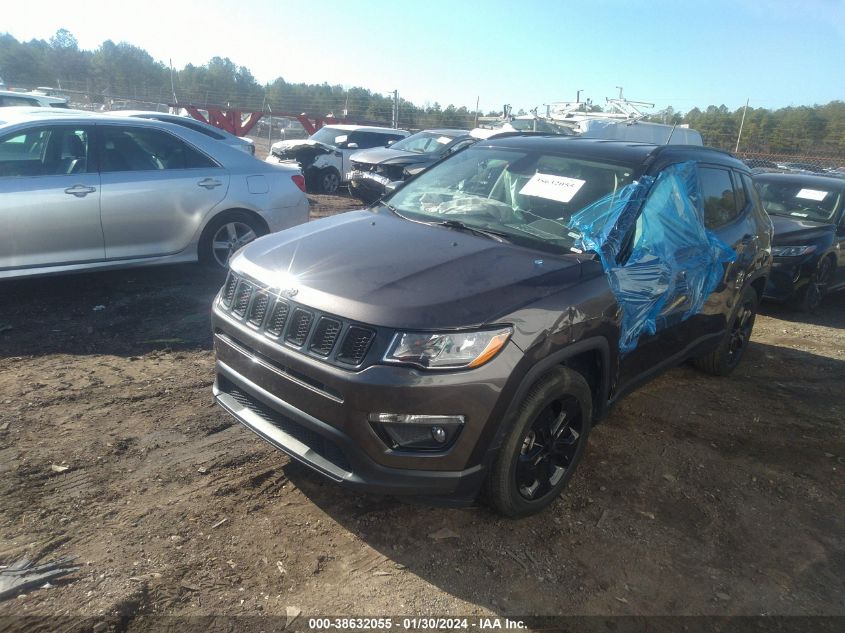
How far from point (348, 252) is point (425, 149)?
35.2ft

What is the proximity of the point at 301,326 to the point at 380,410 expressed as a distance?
1.78 feet

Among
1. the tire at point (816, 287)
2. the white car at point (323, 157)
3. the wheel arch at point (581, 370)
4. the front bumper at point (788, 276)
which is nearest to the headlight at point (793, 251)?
the front bumper at point (788, 276)

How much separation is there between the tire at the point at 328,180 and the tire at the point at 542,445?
39.2 feet

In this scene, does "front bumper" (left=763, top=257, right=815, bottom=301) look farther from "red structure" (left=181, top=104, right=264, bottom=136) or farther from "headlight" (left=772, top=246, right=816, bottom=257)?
"red structure" (left=181, top=104, right=264, bottom=136)

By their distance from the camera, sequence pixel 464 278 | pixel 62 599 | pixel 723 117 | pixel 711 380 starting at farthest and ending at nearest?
1. pixel 723 117
2. pixel 711 380
3. pixel 464 278
4. pixel 62 599

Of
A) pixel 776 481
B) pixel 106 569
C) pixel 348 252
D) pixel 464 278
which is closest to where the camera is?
pixel 106 569

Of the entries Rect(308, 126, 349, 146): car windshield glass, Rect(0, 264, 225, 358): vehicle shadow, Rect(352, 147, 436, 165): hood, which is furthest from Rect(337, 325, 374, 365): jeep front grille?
Rect(308, 126, 349, 146): car windshield glass

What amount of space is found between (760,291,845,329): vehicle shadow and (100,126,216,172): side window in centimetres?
691

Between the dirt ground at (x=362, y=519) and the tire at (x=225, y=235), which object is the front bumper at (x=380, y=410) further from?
the tire at (x=225, y=235)

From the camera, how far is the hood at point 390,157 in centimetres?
1209

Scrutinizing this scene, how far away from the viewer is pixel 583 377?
10.4 ft

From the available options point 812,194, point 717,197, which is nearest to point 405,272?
point 717,197

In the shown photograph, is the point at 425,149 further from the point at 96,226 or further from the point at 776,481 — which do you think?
the point at 776,481

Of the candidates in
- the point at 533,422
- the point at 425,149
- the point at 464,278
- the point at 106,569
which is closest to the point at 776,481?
the point at 533,422
